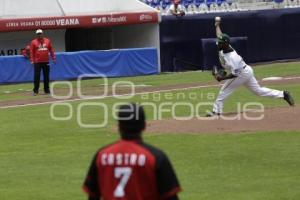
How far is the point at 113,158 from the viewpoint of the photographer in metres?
5.14

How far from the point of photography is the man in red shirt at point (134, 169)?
200 inches

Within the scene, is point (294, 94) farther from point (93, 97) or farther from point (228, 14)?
point (228, 14)

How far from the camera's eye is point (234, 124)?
15.5 m

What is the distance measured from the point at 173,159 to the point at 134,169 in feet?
23.6

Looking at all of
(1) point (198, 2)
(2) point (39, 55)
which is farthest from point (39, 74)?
(1) point (198, 2)

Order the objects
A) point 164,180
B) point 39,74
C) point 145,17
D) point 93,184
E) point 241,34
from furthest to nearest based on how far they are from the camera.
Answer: point 241,34, point 145,17, point 39,74, point 93,184, point 164,180

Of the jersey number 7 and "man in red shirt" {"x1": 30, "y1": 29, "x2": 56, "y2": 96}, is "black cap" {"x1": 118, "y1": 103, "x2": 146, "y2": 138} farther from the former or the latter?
"man in red shirt" {"x1": 30, "y1": 29, "x2": 56, "y2": 96}

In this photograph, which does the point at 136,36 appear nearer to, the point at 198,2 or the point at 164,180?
the point at 198,2

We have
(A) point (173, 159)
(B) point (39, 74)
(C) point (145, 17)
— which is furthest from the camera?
(C) point (145, 17)

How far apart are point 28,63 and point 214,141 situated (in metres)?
16.9

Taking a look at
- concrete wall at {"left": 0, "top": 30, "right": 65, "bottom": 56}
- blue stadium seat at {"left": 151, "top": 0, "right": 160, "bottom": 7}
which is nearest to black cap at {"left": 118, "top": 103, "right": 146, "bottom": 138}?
concrete wall at {"left": 0, "top": 30, "right": 65, "bottom": 56}

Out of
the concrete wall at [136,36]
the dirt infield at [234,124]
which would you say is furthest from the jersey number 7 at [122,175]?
the concrete wall at [136,36]

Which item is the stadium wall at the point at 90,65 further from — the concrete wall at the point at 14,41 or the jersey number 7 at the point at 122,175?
the jersey number 7 at the point at 122,175

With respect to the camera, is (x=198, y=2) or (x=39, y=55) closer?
(x=39, y=55)
